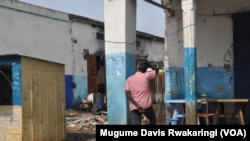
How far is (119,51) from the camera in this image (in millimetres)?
9516

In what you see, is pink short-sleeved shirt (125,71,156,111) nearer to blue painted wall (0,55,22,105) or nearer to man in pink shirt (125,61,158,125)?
man in pink shirt (125,61,158,125)

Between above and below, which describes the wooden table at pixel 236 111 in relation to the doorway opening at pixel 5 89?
below

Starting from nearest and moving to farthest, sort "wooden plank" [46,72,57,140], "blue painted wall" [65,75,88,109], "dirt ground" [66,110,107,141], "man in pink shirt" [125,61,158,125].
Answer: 1. "man in pink shirt" [125,61,158,125]
2. "wooden plank" [46,72,57,140]
3. "dirt ground" [66,110,107,141]
4. "blue painted wall" [65,75,88,109]

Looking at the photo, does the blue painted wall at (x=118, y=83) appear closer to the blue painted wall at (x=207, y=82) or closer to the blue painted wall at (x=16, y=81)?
the blue painted wall at (x=207, y=82)

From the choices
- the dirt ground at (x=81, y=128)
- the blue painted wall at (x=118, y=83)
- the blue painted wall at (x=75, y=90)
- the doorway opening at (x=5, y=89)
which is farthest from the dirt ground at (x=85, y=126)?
the blue painted wall at (x=75, y=90)

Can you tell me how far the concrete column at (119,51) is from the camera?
9.46 meters

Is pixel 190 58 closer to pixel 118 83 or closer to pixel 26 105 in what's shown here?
pixel 118 83

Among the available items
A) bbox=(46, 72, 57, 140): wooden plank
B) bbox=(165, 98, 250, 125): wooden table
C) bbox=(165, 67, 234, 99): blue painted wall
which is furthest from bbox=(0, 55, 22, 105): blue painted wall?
bbox=(165, 67, 234, 99): blue painted wall

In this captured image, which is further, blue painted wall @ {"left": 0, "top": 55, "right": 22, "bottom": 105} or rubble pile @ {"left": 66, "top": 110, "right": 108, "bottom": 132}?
rubble pile @ {"left": 66, "top": 110, "right": 108, "bottom": 132}

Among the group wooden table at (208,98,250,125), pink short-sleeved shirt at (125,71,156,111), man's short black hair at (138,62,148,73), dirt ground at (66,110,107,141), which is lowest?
dirt ground at (66,110,107,141)

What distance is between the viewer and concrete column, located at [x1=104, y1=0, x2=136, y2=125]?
9461mm

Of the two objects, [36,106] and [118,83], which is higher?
[118,83]

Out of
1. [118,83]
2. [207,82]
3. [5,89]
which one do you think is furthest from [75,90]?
[118,83]

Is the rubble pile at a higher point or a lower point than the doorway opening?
lower
